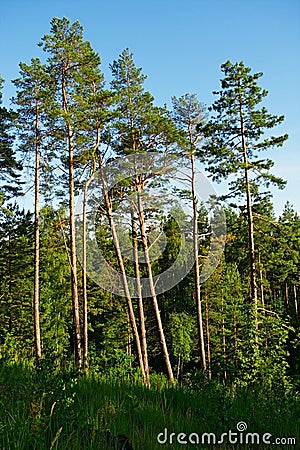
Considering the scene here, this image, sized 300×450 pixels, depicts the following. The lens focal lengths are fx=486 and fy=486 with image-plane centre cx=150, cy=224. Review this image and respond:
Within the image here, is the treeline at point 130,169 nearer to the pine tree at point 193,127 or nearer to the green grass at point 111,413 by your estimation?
the pine tree at point 193,127

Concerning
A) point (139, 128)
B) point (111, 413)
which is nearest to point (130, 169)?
point (139, 128)

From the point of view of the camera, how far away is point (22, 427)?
3.10 metres

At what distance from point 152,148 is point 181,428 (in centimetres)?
1922

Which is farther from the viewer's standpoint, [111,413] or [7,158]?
[7,158]

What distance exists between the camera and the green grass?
10.5 ft

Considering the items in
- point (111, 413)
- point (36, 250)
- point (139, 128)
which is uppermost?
point (139, 128)

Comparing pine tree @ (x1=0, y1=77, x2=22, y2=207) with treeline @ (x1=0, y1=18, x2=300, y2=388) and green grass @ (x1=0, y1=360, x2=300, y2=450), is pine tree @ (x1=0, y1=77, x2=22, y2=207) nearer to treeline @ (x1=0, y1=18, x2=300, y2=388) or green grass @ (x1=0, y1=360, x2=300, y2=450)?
treeline @ (x1=0, y1=18, x2=300, y2=388)

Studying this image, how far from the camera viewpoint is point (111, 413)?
13.5 ft

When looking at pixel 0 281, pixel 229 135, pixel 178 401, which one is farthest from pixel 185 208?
pixel 178 401

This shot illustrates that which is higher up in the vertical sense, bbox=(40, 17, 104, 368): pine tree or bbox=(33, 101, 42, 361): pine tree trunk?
bbox=(40, 17, 104, 368): pine tree

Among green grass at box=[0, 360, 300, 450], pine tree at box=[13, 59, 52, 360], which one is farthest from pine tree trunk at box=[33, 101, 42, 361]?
green grass at box=[0, 360, 300, 450]

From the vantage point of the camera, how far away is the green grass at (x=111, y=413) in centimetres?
321

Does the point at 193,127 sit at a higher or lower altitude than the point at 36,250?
higher

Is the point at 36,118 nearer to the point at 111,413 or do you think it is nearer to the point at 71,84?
the point at 71,84
